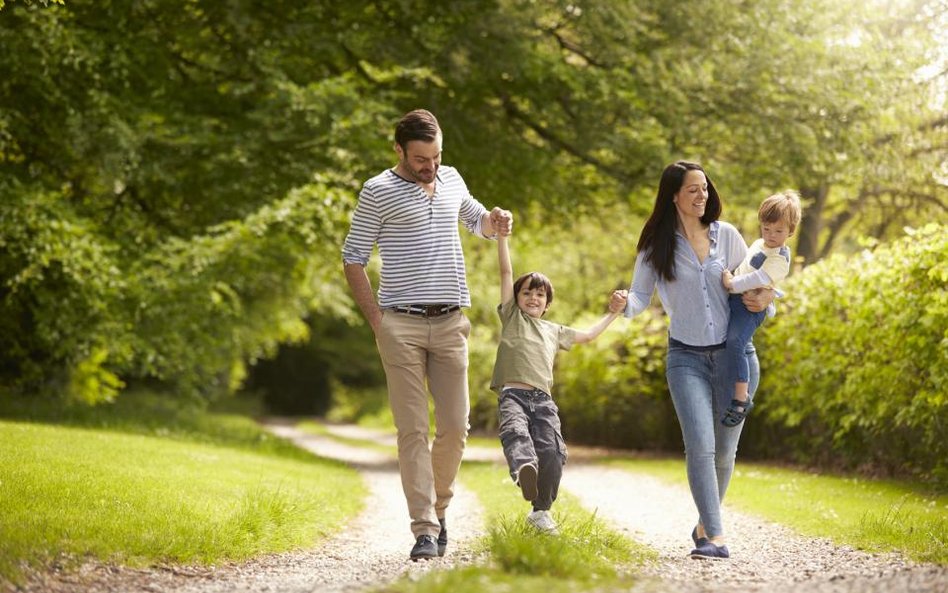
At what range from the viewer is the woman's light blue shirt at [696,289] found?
6.14 meters

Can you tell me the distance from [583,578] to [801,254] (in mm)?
16001

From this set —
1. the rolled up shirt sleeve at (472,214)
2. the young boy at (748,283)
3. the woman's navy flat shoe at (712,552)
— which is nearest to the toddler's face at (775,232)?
the young boy at (748,283)

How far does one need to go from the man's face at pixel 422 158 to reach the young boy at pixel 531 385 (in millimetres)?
594

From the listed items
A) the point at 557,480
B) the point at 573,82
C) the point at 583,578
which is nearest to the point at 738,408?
the point at 557,480

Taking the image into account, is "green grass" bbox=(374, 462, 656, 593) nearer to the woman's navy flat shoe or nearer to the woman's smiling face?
the woman's navy flat shoe

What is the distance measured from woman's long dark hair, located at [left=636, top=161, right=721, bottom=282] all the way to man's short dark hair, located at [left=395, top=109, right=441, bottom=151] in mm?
1380

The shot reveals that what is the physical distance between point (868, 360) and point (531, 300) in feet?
20.4

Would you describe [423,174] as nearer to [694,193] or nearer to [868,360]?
[694,193]

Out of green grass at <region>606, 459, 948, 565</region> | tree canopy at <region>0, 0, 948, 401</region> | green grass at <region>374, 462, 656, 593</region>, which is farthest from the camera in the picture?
tree canopy at <region>0, 0, 948, 401</region>

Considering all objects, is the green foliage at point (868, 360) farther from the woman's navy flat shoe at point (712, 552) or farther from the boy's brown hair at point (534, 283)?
the boy's brown hair at point (534, 283)

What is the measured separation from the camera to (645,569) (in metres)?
5.61

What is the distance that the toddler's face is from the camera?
610 centimetres

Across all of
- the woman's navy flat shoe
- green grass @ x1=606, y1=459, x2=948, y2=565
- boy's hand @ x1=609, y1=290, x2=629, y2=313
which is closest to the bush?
green grass @ x1=606, y1=459, x2=948, y2=565

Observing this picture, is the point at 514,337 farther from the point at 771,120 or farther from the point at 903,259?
the point at 771,120
